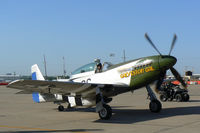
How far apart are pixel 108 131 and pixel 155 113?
16.4ft

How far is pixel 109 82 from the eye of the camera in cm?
1237

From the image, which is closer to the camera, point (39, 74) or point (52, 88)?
point (52, 88)

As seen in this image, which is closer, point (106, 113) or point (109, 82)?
point (106, 113)

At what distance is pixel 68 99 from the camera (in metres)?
14.2

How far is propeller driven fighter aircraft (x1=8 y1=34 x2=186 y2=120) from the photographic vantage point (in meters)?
11.1

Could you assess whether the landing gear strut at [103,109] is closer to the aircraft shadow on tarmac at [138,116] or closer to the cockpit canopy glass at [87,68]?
the aircraft shadow on tarmac at [138,116]

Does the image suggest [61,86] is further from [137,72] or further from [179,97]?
[179,97]

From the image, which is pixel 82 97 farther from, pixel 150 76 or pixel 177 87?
pixel 177 87

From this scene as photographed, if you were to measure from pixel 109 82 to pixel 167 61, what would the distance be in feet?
9.27

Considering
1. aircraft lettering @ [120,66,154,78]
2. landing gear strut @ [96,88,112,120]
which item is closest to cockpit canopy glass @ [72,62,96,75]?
aircraft lettering @ [120,66,154,78]

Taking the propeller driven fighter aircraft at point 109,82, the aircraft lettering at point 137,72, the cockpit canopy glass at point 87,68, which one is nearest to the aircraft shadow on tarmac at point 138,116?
the propeller driven fighter aircraft at point 109,82

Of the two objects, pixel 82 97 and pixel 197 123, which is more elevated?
pixel 82 97

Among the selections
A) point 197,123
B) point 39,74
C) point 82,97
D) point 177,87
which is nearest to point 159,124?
point 197,123

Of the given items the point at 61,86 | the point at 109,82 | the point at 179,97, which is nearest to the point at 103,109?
the point at 109,82
